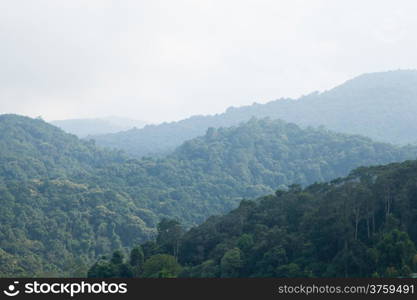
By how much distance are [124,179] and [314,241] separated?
221ft

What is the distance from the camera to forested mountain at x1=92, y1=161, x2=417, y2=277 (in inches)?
1479

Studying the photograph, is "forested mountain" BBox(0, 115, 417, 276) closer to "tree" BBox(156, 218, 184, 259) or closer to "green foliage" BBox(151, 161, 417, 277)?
"tree" BBox(156, 218, 184, 259)

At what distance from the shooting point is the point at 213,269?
4353 centimetres

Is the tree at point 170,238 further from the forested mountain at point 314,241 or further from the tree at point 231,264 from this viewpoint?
the tree at point 231,264

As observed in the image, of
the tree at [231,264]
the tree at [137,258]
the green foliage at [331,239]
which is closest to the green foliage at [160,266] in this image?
the green foliage at [331,239]

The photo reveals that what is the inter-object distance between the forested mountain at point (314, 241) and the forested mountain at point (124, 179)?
44.2 feet

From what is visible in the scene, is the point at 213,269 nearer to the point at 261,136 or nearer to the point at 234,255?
the point at 234,255

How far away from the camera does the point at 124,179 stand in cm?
10681

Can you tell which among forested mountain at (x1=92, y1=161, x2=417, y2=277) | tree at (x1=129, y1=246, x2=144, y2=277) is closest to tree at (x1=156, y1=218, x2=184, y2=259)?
forested mountain at (x1=92, y1=161, x2=417, y2=277)

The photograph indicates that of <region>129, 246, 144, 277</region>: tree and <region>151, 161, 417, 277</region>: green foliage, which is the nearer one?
<region>151, 161, 417, 277</region>: green foliage

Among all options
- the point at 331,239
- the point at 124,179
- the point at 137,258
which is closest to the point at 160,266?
the point at 137,258

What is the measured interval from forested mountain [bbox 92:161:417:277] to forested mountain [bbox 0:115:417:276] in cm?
1346

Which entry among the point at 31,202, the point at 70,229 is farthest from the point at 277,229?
the point at 31,202

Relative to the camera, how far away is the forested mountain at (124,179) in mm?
77812
